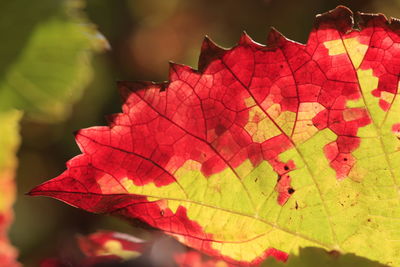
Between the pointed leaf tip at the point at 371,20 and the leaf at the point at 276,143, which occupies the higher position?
the pointed leaf tip at the point at 371,20

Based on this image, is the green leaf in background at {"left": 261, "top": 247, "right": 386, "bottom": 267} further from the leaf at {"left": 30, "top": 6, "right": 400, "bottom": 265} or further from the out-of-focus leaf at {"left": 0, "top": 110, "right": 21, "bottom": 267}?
the out-of-focus leaf at {"left": 0, "top": 110, "right": 21, "bottom": 267}

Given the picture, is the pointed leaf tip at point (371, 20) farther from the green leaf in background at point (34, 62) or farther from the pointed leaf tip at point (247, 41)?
the green leaf in background at point (34, 62)

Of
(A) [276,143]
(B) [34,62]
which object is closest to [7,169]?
(B) [34,62]

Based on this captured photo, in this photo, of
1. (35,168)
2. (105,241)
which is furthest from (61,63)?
(35,168)

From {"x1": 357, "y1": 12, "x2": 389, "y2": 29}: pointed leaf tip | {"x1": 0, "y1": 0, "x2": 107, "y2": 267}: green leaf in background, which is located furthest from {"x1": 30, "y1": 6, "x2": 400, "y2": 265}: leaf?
{"x1": 0, "y1": 0, "x2": 107, "y2": 267}: green leaf in background

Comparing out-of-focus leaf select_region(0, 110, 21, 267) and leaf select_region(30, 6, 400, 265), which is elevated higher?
leaf select_region(30, 6, 400, 265)

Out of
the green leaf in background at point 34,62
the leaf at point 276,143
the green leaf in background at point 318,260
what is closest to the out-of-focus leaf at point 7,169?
the green leaf in background at point 34,62
